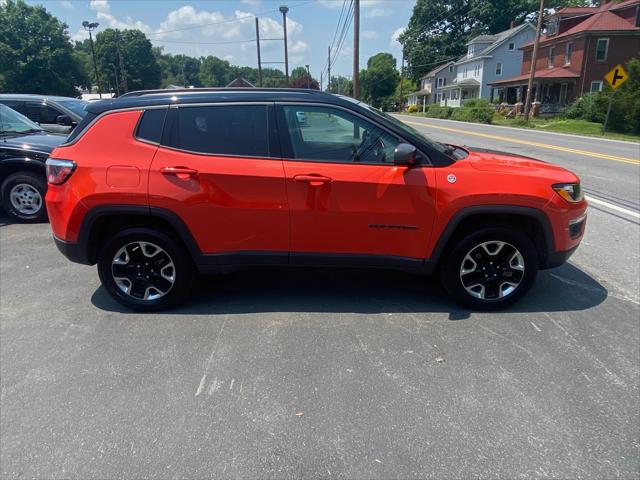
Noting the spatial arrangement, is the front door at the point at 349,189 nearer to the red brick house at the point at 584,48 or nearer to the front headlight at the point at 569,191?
the front headlight at the point at 569,191

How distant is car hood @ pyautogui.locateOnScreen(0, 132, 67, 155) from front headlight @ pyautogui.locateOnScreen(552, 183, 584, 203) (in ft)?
22.5

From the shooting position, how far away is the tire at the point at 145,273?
3842mm

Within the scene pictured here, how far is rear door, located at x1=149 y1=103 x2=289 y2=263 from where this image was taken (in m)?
3.59

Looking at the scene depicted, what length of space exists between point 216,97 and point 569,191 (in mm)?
3072

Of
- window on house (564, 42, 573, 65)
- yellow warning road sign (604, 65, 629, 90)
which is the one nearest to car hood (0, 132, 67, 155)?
yellow warning road sign (604, 65, 629, 90)

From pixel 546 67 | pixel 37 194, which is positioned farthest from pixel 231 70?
pixel 37 194

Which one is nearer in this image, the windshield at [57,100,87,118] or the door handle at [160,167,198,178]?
the door handle at [160,167,198,178]

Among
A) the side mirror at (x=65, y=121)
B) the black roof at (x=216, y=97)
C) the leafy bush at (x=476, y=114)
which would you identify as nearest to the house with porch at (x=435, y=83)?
the leafy bush at (x=476, y=114)

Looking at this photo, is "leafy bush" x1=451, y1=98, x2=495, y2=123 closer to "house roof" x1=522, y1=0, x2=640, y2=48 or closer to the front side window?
"house roof" x1=522, y1=0, x2=640, y2=48

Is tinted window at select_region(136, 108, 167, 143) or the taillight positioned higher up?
tinted window at select_region(136, 108, 167, 143)

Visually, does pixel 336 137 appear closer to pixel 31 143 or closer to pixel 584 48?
pixel 31 143

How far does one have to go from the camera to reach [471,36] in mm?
80062

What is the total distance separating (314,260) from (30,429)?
2.25 meters

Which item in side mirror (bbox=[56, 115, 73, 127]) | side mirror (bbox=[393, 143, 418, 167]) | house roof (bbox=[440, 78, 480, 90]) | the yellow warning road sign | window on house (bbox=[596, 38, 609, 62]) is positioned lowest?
side mirror (bbox=[393, 143, 418, 167])
